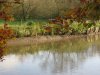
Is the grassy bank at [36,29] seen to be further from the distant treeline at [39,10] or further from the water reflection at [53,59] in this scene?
the water reflection at [53,59]

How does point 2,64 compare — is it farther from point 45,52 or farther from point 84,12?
point 84,12

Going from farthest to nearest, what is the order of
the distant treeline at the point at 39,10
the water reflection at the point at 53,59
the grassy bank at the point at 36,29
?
1. the distant treeline at the point at 39,10
2. the grassy bank at the point at 36,29
3. the water reflection at the point at 53,59

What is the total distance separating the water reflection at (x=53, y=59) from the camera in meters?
14.2

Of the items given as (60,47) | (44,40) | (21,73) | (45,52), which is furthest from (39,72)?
(44,40)

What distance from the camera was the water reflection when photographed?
14.2 meters

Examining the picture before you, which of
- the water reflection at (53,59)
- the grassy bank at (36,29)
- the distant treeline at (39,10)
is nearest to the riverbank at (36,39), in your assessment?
the grassy bank at (36,29)

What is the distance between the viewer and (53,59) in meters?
16.2

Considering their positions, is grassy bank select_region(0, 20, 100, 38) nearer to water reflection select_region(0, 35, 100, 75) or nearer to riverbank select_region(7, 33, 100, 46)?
riverbank select_region(7, 33, 100, 46)

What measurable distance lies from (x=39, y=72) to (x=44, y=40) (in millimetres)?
7479

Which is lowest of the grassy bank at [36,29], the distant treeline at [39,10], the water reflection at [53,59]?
the water reflection at [53,59]

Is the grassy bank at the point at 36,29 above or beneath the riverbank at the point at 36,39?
above

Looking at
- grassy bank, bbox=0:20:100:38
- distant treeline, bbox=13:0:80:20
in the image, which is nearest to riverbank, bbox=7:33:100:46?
grassy bank, bbox=0:20:100:38

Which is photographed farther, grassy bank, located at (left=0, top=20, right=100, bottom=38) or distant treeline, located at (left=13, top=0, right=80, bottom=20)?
distant treeline, located at (left=13, top=0, right=80, bottom=20)

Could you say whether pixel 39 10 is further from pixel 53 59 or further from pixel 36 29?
pixel 53 59
